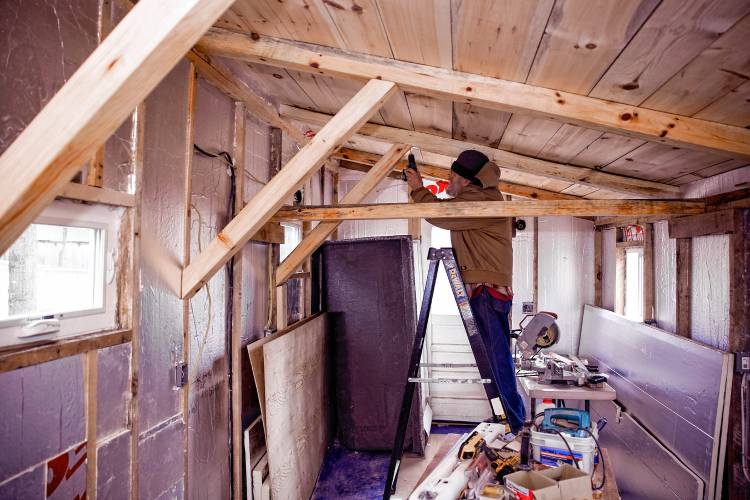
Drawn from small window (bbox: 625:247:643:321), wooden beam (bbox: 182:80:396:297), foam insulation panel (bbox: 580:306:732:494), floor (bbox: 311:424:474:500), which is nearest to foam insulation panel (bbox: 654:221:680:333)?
foam insulation panel (bbox: 580:306:732:494)

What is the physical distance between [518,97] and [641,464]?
9.38ft

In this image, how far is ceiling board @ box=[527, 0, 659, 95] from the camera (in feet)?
3.99

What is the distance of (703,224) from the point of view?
8.06 feet

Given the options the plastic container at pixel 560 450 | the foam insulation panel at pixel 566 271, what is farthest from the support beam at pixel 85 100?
the foam insulation panel at pixel 566 271

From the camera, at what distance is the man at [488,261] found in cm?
263

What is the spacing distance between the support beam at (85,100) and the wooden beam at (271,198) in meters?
1.11

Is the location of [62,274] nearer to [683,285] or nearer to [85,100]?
[85,100]

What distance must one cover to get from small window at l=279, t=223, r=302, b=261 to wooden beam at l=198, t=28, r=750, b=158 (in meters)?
1.94

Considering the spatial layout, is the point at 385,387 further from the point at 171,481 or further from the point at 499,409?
the point at 171,481

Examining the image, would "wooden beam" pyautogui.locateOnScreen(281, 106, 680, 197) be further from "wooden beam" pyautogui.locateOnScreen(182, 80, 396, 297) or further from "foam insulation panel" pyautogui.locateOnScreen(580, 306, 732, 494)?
"wooden beam" pyautogui.locateOnScreen(182, 80, 396, 297)

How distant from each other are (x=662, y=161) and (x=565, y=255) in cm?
250

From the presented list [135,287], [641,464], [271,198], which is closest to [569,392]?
[641,464]

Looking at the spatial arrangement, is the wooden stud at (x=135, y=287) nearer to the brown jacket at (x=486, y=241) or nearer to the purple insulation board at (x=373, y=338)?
the brown jacket at (x=486, y=241)

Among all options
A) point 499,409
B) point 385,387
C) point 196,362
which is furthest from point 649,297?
point 196,362
